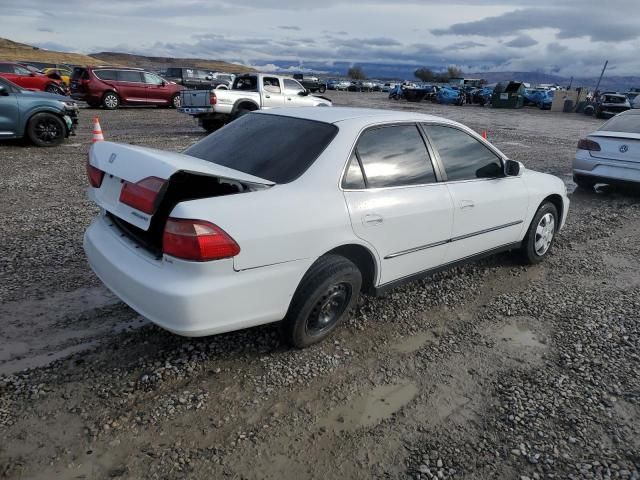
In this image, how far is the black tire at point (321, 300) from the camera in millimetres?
2910

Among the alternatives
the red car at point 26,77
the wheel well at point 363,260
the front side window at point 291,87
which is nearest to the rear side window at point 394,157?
the wheel well at point 363,260

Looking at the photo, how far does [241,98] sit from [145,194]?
11.8 m

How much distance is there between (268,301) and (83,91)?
64.9 feet

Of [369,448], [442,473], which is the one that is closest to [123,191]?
[369,448]

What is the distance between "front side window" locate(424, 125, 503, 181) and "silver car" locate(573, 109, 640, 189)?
450 centimetres

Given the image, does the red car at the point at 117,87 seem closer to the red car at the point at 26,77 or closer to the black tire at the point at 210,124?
the red car at the point at 26,77

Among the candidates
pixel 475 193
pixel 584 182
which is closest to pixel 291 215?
pixel 475 193

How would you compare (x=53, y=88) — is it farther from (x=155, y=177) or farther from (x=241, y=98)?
(x=155, y=177)

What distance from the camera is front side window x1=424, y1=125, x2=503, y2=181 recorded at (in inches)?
147

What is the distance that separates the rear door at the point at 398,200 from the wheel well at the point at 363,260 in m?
0.07

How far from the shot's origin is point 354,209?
3023 mm

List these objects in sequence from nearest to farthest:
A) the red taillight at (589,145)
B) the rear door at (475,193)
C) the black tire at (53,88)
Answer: the rear door at (475,193), the red taillight at (589,145), the black tire at (53,88)

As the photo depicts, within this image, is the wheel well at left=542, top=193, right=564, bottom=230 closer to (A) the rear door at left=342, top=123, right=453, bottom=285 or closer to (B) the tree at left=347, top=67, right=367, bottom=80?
(A) the rear door at left=342, top=123, right=453, bottom=285

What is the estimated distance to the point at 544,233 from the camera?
15.9ft
